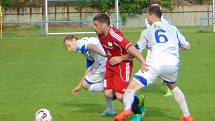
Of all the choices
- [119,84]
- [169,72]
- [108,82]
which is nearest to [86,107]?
[108,82]

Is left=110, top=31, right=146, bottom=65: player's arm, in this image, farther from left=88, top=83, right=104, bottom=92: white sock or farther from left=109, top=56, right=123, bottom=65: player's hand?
left=88, top=83, right=104, bottom=92: white sock

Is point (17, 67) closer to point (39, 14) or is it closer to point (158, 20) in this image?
point (158, 20)

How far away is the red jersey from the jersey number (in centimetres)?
42

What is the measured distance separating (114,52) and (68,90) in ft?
12.5

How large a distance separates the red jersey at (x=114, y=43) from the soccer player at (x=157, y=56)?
9.5 inches

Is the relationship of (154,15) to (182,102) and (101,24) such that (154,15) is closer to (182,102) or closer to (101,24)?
(101,24)

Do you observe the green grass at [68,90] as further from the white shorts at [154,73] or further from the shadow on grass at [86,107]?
the white shorts at [154,73]

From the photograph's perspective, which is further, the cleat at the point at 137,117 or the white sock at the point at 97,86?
the white sock at the point at 97,86

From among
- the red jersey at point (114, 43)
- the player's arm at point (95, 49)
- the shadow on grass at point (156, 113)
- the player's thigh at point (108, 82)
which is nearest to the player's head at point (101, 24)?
the red jersey at point (114, 43)

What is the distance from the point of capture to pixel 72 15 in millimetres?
40562

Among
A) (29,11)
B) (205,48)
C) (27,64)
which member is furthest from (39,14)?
(27,64)

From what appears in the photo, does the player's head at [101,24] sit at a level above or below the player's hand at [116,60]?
above

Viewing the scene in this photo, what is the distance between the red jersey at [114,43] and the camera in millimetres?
7988

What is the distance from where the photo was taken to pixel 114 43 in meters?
8.13
